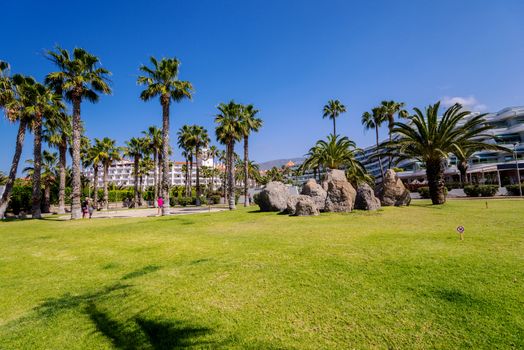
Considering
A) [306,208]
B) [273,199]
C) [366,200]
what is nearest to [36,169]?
[273,199]

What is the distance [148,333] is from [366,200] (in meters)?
17.7

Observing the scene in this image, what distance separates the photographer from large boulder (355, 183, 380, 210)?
19.3 meters

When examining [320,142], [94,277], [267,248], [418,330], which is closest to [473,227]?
[267,248]

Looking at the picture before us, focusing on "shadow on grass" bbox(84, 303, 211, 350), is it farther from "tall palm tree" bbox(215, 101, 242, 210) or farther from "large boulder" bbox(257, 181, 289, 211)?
"tall palm tree" bbox(215, 101, 242, 210)

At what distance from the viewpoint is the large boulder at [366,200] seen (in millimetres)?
19312

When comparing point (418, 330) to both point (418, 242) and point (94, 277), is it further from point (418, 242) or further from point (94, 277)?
point (94, 277)

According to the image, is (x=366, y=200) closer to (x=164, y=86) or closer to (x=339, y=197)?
(x=339, y=197)

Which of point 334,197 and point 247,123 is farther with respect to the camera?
point 247,123

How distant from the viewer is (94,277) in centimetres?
693

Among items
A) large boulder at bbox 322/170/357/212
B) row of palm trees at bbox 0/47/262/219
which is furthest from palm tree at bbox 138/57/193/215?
large boulder at bbox 322/170/357/212

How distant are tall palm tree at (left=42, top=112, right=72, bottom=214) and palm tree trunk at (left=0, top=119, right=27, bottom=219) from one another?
2.86m

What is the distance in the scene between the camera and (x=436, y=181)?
893 inches

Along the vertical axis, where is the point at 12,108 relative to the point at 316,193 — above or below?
above

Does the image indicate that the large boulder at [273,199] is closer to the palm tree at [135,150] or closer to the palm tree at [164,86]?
the palm tree at [164,86]
